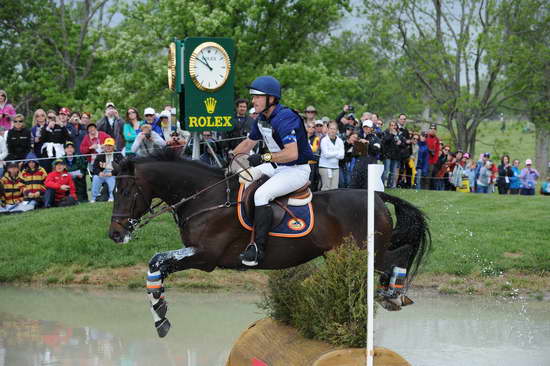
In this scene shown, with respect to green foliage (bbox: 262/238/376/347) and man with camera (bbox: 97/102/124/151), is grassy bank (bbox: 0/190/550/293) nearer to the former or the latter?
man with camera (bbox: 97/102/124/151)

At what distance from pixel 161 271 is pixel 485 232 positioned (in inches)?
373

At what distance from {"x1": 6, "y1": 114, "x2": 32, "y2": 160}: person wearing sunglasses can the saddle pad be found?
923cm

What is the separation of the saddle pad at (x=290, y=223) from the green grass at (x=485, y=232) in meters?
5.38

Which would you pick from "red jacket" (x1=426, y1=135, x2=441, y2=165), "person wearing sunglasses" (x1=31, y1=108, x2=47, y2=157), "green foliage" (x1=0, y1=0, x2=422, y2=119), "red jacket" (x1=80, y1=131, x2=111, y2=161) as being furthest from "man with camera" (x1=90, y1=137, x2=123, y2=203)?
"green foliage" (x1=0, y1=0, x2=422, y2=119)

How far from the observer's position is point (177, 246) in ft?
45.7

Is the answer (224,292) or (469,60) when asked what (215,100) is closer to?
(224,292)

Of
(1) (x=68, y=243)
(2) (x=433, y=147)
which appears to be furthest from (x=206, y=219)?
(2) (x=433, y=147)

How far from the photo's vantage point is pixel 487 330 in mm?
9734

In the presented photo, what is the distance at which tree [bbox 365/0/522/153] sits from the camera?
29641 millimetres

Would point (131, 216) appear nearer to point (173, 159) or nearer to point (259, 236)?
point (173, 159)

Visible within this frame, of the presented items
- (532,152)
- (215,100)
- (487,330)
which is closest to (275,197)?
(487,330)

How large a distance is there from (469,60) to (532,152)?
18035 millimetres

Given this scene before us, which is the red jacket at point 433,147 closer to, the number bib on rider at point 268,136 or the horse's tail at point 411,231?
the horse's tail at point 411,231

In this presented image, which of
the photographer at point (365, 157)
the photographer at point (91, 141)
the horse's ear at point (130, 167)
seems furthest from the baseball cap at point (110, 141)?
the horse's ear at point (130, 167)
